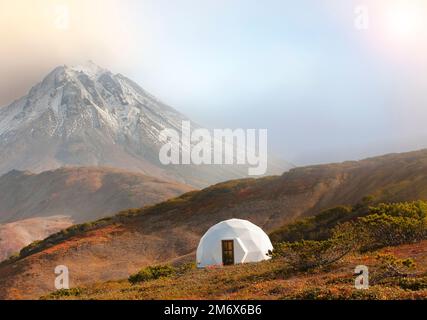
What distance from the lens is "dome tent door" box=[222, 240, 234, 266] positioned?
105 ft

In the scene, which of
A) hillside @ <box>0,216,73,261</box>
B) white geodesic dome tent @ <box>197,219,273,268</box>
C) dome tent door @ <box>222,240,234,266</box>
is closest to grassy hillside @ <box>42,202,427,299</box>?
white geodesic dome tent @ <box>197,219,273,268</box>

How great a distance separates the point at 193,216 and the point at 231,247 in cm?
3470

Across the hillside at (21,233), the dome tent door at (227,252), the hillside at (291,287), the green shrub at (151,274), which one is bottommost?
the hillside at (21,233)

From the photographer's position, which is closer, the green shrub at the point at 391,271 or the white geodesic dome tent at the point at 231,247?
the green shrub at the point at 391,271

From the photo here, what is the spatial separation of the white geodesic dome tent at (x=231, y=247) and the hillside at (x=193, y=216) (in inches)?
594

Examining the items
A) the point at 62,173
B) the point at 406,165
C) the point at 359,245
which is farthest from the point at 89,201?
the point at 359,245

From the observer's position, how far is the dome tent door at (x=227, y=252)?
32094mm

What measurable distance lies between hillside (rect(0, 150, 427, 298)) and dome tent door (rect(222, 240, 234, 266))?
52.5 ft

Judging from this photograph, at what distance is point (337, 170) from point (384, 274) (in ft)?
202

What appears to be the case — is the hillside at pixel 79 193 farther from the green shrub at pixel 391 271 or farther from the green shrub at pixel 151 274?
the green shrub at pixel 391 271

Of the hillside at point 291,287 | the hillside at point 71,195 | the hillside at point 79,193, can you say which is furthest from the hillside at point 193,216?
the hillside at point 79,193

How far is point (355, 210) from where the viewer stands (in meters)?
47.0

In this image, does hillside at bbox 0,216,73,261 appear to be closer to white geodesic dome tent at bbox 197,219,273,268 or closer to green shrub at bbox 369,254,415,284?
white geodesic dome tent at bbox 197,219,273,268
